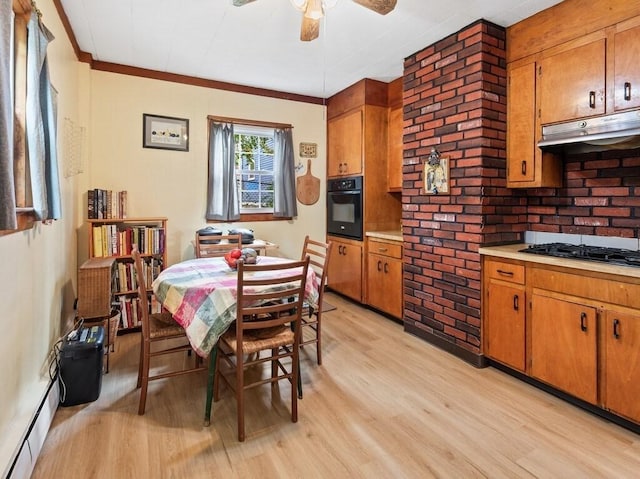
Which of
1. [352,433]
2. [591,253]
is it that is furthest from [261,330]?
[591,253]

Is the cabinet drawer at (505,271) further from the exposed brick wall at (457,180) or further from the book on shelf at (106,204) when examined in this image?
the book on shelf at (106,204)

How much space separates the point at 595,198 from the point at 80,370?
3.55 m

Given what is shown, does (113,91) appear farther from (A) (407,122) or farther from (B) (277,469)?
(B) (277,469)

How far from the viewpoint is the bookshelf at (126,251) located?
325cm

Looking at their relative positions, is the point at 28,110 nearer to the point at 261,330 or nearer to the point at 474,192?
the point at 261,330

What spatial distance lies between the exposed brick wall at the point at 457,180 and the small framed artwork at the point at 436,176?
59mm

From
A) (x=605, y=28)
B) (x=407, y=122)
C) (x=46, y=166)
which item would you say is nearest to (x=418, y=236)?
(x=407, y=122)

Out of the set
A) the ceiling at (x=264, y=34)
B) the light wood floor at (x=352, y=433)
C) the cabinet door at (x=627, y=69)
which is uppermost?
the ceiling at (x=264, y=34)

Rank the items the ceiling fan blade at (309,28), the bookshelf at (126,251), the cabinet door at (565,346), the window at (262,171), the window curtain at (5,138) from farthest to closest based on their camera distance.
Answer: the window at (262,171), the bookshelf at (126,251), the ceiling fan blade at (309,28), the cabinet door at (565,346), the window curtain at (5,138)

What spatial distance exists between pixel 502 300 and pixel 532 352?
1.24 feet

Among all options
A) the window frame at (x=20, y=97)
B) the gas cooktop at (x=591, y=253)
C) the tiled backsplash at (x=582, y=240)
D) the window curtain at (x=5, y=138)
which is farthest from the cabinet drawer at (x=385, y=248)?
the window curtain at (x=5, y=138)

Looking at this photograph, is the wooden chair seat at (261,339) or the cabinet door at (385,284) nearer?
the wooden chair seat at (261,339)

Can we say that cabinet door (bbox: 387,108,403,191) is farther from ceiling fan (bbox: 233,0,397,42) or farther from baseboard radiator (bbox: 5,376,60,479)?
baseboard radiator (bbox: 5,376,60,479)

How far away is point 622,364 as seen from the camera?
77.2 inches
